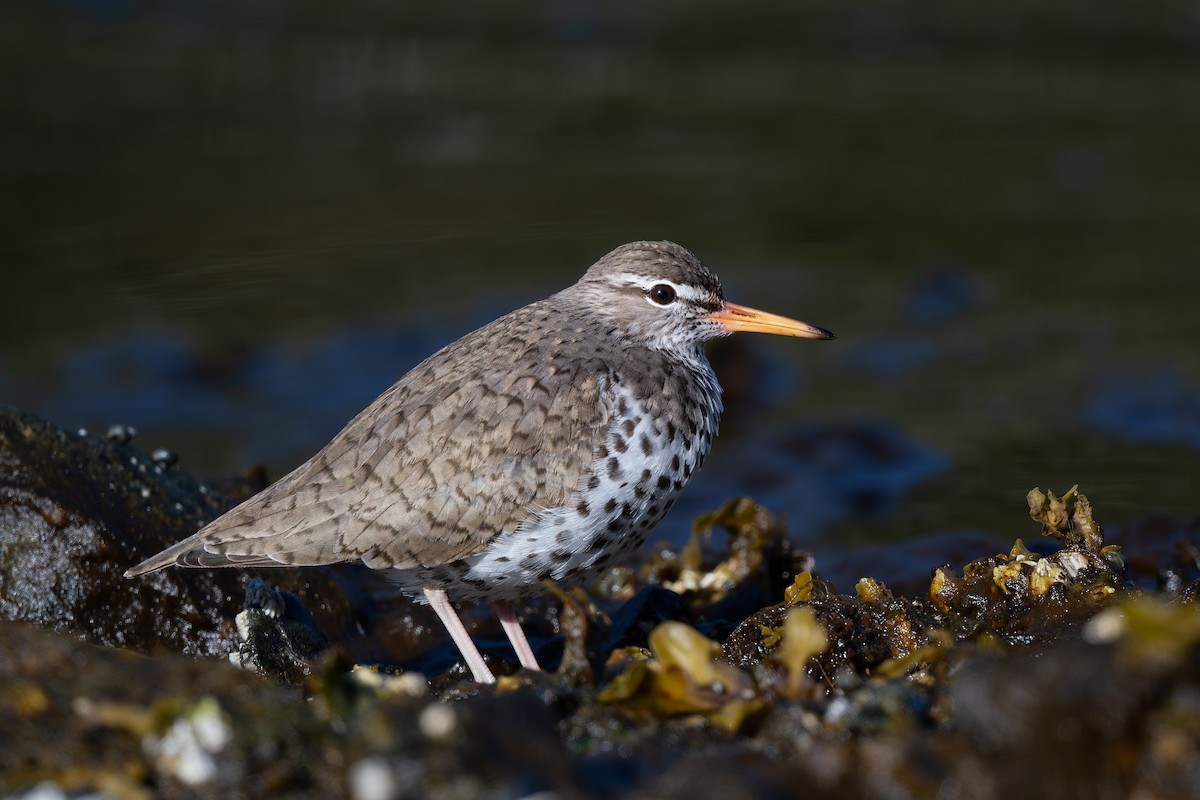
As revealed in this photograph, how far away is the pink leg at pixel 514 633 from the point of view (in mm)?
6164

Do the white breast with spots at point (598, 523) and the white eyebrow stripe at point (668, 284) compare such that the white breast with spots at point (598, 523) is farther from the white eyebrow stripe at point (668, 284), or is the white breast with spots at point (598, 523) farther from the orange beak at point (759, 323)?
the orange beak at point (759, 323)

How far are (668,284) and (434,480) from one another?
5.63 feet

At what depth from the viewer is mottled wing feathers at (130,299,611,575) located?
18.6 ft

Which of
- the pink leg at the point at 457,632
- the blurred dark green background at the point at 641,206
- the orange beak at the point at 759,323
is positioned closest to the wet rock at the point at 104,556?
the pink leg at the point at 457,632

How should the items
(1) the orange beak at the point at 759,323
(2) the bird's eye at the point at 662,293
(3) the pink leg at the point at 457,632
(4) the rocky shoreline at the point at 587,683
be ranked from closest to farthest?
→ (4) the rocky shoreline at the point at 587,683, (3) the pink leg at the point at 457,632, (2) the bird's eye at the point at 662,293, (1) the orange beak at the point at 759,323

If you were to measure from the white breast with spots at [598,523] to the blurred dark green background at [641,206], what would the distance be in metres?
3.60

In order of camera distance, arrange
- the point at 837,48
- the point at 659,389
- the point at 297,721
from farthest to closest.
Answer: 1. the point at 837,48
2. the point at 659,389
3. the point at 297,721

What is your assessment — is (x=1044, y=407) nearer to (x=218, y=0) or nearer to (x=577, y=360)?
(x=577, y=360)

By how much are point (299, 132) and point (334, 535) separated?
11843mm

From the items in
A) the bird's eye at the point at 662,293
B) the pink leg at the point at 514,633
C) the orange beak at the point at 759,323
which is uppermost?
the bird's eye at the point at 662,293

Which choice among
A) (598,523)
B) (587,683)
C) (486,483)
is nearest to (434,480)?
(486,483)

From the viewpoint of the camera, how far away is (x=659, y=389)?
611cm

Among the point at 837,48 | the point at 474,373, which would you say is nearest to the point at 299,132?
the point at 837,48

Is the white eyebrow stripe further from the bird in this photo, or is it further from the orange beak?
the bird
